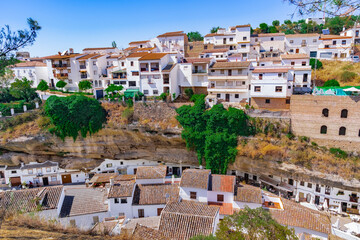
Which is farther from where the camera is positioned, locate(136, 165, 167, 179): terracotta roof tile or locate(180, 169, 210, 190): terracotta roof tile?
locate(136, 165, 167, 179): terracotta roof tile

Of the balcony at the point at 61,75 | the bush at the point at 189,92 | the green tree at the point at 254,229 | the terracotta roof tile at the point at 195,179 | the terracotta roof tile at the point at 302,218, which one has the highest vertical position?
the balcony at the point at 61,75

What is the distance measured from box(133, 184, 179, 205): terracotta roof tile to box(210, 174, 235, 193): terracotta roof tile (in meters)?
3.53

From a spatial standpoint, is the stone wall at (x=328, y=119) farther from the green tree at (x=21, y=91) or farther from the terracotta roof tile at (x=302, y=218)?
the green tree at (x=21, y=91)

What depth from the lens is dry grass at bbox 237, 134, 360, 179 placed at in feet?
70.7

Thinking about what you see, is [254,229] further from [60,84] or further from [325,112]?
[60,84]

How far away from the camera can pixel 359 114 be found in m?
22.2

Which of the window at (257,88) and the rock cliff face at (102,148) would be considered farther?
the rock cliff face at (102,148)

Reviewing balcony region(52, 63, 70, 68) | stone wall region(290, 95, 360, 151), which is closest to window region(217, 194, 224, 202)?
stone wall region(290, 95, 360, 151)

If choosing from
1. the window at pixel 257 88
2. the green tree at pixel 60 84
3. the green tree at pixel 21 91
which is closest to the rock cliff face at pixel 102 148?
the green tree at pixel 21 91

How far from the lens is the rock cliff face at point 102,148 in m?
27.7

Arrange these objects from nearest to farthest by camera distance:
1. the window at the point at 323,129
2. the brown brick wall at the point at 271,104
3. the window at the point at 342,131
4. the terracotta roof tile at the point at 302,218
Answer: the terracotta roof tile at the point at 302,218 → the window at the point at 342,131 → the window at the point at 323,129 → the brown brick wall at the point at 271,104

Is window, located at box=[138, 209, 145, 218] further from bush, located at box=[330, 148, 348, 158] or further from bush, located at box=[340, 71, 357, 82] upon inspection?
bush, located at box=[340, 71, 357, 82]

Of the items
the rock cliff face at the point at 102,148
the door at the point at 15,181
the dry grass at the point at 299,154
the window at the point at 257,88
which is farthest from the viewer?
the rock cliff face at the point at 102,148

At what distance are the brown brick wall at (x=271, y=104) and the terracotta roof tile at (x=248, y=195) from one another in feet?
37.3
